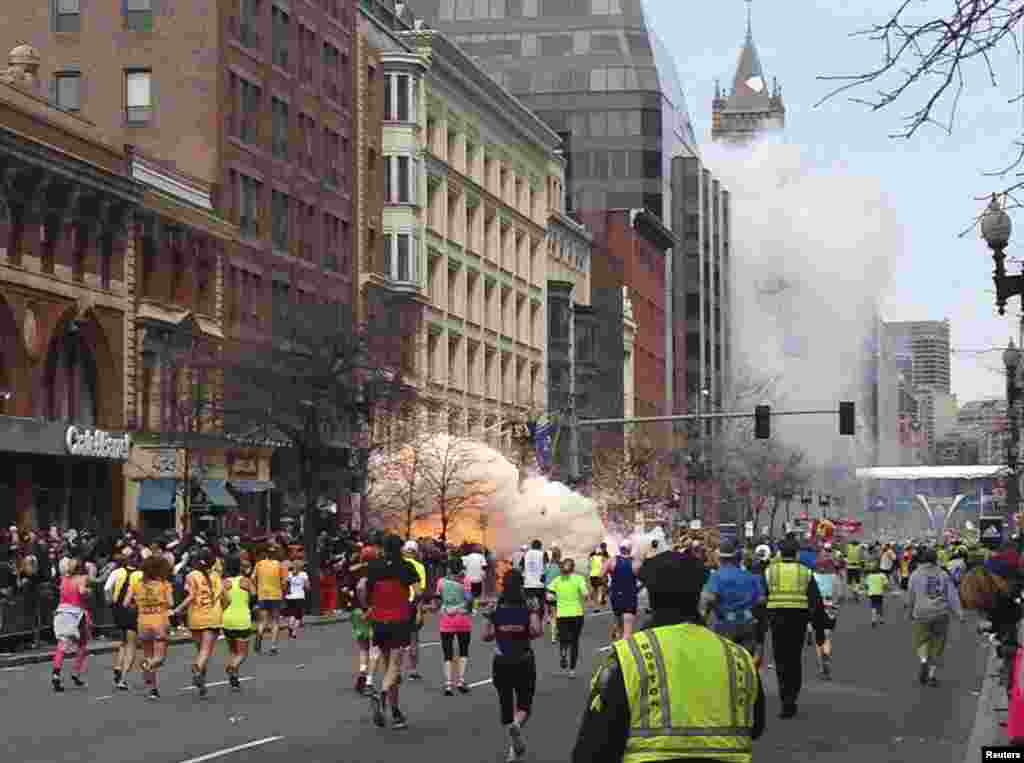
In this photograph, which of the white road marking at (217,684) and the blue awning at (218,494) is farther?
the blue awning at (218,494)

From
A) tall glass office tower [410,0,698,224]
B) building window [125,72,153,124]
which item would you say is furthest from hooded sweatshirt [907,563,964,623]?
tall glass office tower [410,0,698,224]

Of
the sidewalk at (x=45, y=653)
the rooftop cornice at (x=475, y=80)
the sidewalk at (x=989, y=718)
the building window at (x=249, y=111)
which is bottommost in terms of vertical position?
the sidewalk at (x=45, y=653)

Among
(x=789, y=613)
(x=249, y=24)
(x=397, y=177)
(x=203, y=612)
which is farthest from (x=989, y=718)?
(x=397, y=177)

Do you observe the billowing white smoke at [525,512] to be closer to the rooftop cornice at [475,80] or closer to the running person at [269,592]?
the rooftop cornice at [475,80]

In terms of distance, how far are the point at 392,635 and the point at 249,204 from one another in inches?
1849

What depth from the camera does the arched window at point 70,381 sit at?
5362cm

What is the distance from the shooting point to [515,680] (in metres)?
20.0

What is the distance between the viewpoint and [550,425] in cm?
8812

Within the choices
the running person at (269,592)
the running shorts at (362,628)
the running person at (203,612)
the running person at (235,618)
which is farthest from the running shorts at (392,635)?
the running person at (269,592)

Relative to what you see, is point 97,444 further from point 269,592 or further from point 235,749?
point 235,749

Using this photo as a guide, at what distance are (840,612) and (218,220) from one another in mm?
20657

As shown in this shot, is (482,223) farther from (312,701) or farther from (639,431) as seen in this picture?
(312,701)

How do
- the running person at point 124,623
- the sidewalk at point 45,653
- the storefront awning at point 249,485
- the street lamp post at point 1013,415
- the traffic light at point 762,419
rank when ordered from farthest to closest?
the storefront awning at point 249,485
the traffic light at point 762,419
the street lamp post at point 1013,415
the sidewalk at point 45,653
the running person at point 124,623

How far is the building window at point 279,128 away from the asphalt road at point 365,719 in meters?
38.3
